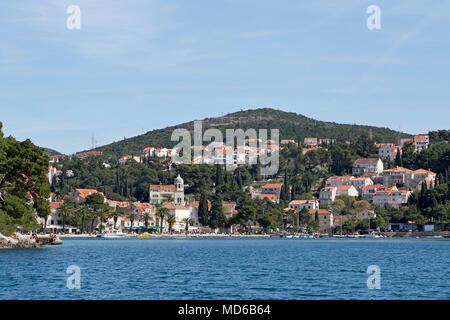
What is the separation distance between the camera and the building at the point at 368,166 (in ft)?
616

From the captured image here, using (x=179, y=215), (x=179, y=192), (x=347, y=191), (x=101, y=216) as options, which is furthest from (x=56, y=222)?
(x=347, y=191)

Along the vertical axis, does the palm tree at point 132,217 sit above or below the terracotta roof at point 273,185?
below

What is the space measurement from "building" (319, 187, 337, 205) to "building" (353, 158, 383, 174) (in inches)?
858

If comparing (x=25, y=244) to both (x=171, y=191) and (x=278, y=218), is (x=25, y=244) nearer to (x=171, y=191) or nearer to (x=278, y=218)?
(x=278, y=218)

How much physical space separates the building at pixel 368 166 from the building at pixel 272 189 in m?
23.9

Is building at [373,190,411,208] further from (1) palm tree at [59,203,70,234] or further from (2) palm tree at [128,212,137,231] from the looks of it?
(1) palm tree at [59,203,70,234]

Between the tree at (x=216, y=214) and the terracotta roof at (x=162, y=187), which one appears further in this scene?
the terracotta roof at (x=162, y=187)

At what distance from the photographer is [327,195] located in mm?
168750

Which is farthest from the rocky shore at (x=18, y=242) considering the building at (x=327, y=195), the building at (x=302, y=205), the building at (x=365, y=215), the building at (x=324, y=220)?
the building at (x=327, y=195)

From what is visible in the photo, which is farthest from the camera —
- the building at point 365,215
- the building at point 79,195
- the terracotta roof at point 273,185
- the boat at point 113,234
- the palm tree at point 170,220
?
the terracotta roof at point 273,185

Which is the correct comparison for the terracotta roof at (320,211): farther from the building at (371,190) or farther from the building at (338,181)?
the building at (338,181)

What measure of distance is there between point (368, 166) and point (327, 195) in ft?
82.0

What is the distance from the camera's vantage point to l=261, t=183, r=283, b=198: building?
17862cm
